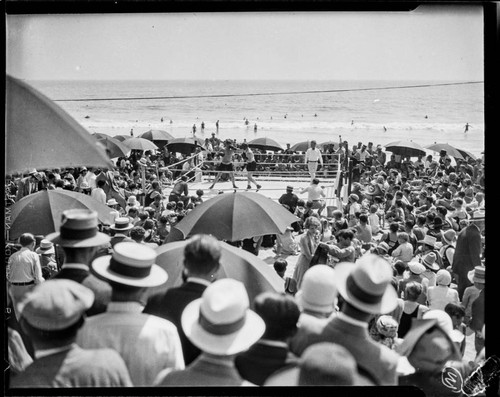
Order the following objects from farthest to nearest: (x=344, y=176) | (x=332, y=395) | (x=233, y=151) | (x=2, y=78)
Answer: (x=233, y=151) → (x=344, y=176) → (x=2, y=78) → (x=332, y=395)

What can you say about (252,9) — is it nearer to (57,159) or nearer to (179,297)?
(57,159)

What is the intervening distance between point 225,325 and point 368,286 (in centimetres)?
76

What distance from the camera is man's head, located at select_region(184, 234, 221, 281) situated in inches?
117

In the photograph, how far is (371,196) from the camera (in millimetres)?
9078

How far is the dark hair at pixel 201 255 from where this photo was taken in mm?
2975

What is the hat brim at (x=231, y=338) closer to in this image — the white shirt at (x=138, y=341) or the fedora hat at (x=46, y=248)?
the white shirt at (x=138, y=341)

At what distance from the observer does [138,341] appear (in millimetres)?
2678

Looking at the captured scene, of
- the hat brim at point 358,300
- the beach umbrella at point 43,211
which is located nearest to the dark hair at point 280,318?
the hat brim at point 358,300

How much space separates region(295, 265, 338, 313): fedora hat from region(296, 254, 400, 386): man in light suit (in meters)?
0.05

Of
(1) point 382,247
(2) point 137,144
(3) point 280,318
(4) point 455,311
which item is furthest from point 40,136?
(2) point 137,144

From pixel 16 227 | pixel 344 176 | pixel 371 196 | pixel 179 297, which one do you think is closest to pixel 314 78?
pixel 179 297

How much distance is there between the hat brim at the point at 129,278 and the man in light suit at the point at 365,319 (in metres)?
0.88

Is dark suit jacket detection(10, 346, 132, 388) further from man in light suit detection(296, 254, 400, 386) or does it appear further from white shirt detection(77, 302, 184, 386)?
man in light suit detection(296, 254, 400, 386)
